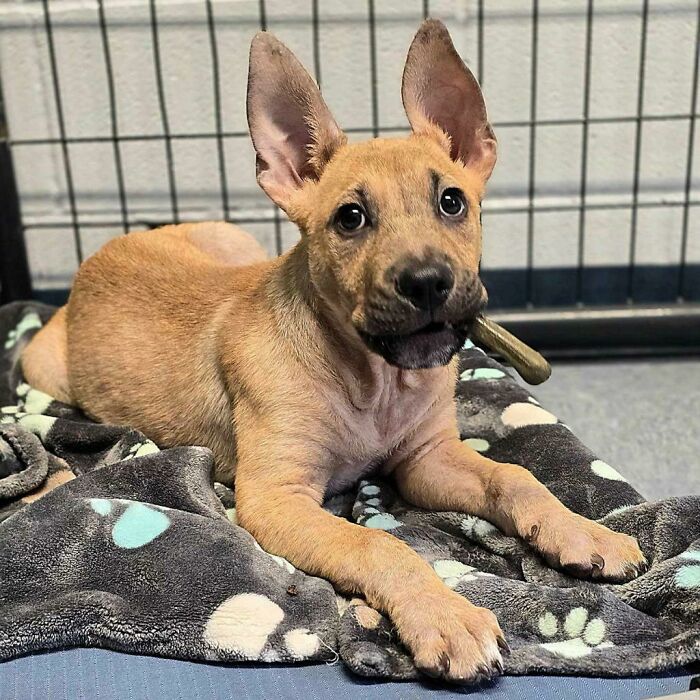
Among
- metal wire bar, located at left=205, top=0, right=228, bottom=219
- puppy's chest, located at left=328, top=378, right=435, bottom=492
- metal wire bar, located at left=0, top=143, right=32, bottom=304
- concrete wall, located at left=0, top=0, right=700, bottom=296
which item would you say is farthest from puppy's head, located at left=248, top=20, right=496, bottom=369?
metal wire bar, located at left=0, top=143, right=32, bottom=304

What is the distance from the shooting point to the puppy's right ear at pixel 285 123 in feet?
7.11

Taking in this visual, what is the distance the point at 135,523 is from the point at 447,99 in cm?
129

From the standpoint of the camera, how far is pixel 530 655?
5.41 ft

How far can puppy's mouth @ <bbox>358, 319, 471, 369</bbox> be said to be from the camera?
1.85 metres

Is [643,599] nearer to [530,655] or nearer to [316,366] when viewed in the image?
[530,655]

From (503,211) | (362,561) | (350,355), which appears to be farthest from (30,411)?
(503,211)

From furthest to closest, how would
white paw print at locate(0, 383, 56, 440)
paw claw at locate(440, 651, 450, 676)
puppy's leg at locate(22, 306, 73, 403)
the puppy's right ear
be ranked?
puppy's leg at locate(22, 306, 73, 403)
white paw print at locate(0, 383, 56, 440)
the puppy's right ear
paw claw at locate(440, 651, 450, 676)

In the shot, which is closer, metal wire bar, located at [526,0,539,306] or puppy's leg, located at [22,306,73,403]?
puppy's leg, located at [22,306,73,403]

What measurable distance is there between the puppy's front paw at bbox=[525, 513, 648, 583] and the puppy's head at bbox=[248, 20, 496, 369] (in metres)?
0.45

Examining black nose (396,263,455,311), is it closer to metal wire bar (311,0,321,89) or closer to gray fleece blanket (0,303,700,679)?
gray fleece blanket (0,303,700,679)

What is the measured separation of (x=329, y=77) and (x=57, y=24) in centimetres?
125

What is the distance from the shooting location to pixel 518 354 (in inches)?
107

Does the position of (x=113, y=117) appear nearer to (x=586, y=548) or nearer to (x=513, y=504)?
(x=513, y=504)

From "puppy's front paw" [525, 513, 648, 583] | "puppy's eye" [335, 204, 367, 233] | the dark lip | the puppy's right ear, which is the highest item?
the puppy's right ear
